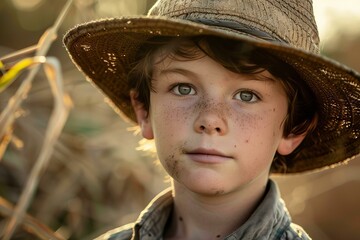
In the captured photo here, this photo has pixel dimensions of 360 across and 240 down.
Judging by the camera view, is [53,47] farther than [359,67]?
No

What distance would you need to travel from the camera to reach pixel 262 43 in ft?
6.30

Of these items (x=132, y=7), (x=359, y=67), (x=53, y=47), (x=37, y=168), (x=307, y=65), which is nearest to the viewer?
(x=307, y=65)

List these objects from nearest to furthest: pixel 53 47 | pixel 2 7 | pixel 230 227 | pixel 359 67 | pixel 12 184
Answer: pixel 230 227, pixel 12 184, pixel 53 47, pixel 2 7, pixel 359 67

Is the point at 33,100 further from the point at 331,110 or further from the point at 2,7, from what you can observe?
the point at 331,110

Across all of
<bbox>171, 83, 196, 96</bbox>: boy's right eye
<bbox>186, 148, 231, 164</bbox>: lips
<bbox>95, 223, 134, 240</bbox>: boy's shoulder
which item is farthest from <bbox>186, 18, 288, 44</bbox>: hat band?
<bbox>95, 223, 134, 240</bbox>: boy's shoulder

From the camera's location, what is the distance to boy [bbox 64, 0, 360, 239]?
7.24 feet

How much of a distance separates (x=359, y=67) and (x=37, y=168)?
393 centimetres

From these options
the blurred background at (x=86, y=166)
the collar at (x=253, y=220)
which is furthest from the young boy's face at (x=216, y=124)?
the blurred background at (x=86, y=166)

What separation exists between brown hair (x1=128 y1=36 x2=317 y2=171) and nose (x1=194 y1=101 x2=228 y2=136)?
133 mm

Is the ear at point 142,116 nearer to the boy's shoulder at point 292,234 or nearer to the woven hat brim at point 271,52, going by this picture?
the woven hat brim at point 271,52

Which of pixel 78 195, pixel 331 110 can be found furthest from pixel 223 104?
pixel 78 195

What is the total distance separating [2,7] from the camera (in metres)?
5.14

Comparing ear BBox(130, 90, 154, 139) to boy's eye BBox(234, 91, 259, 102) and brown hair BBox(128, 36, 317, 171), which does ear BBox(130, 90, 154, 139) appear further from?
boy's eye BBox(234, 91, 259, 102)

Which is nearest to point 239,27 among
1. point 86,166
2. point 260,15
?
point 260,15
